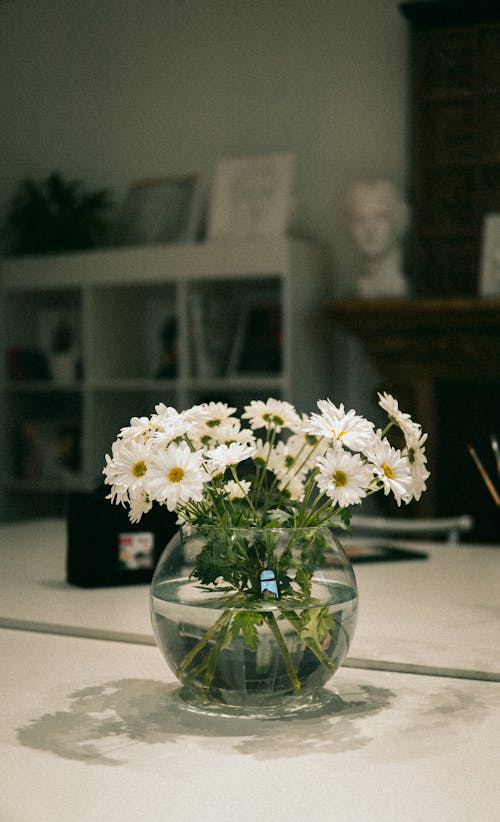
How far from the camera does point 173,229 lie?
4488 mm

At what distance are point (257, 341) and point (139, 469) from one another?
327 centimetres

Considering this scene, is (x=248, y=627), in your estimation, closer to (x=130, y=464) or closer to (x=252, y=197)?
(x=130, y=464)

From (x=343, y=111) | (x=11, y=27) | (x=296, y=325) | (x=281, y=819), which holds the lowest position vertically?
(x=281, y=819)

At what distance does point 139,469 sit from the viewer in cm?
100

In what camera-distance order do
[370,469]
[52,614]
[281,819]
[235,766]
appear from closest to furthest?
[281,819] < [235,766] < [370,469] < [52,614]

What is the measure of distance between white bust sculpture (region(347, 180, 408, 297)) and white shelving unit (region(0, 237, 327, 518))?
246mm

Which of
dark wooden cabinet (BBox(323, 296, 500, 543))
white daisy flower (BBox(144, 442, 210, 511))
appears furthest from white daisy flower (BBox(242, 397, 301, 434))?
dark wooden cabinet (BBox(323, 296, 500, 543))

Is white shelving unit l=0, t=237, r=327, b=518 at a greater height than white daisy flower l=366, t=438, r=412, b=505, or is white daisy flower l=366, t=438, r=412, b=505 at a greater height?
white shelving unit l=0, t=237, r=327, b=518

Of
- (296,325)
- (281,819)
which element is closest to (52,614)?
(281,819)

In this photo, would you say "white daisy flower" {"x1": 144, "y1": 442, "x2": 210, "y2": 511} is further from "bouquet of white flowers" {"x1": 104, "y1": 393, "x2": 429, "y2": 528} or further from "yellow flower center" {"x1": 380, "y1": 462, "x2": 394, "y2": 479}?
"yellow flower center" {"x1": 380, "y1": 462, "x2": 394, "y2": 479}

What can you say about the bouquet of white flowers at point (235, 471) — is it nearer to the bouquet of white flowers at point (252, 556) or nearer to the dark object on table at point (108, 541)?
the bouquet of white flowers at point (252, 556)

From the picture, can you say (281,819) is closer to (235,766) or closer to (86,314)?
(235,766)

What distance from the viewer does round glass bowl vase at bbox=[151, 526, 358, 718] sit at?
987 millimetres

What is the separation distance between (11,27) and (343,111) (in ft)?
5.98
